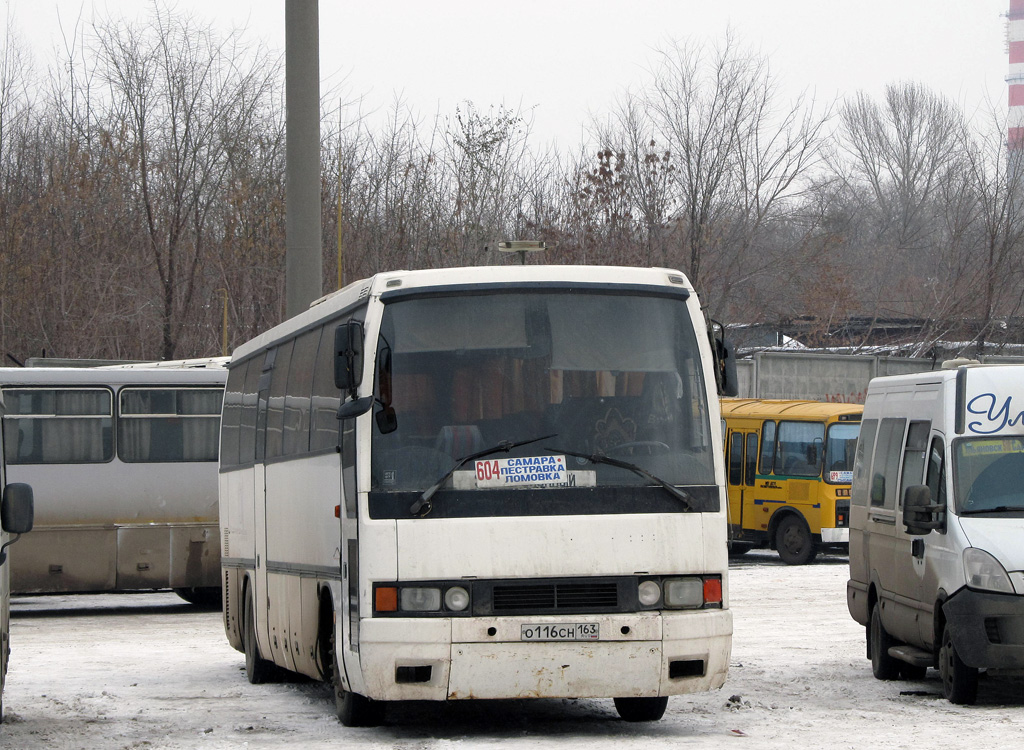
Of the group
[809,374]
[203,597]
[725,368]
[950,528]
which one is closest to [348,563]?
[725,368]

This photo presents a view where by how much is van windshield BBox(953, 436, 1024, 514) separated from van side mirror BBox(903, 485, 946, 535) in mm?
152

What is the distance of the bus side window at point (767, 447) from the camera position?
2620 centimetres

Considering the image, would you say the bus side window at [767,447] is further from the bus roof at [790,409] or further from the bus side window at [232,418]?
the bus side window at [232,418]

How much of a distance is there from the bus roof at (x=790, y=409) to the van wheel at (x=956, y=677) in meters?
15.7

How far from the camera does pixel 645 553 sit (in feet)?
27.6

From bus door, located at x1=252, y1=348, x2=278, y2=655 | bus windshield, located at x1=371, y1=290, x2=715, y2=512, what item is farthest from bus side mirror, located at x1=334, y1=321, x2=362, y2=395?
bus door, located at x1=252, y1=348, x2=278, y2=655

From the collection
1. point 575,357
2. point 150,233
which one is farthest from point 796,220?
point 575,357

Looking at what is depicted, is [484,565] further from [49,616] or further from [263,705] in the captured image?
[49,616]

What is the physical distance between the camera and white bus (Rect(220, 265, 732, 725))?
8.25 metres

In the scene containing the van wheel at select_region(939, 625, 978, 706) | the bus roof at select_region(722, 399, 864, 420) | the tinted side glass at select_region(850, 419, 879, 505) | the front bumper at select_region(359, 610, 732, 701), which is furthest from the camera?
the bus roof at select_region(722, 399, 864, 420)

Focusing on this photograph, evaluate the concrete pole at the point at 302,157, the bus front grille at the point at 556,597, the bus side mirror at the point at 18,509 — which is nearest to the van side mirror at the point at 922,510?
the bus front grille at the point at 556,597

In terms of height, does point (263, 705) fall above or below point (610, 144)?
below

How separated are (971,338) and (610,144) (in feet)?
40.4

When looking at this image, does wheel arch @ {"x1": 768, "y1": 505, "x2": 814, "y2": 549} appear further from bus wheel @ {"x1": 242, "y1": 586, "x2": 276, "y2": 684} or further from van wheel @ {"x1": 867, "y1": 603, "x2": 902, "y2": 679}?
bus wheel @ {"x1": 242, "y1": 586, "x2": 276, "y2": 684}
